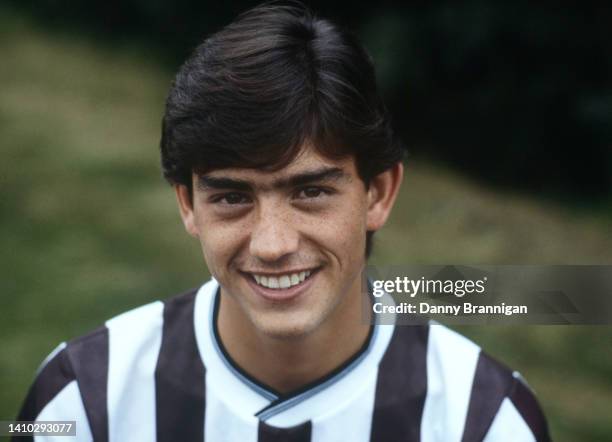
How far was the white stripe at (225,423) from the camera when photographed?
1667 mm

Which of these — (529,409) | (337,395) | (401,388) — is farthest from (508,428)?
(337,395)

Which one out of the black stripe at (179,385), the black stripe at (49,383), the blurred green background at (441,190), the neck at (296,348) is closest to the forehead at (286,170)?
the neck at (296,348)

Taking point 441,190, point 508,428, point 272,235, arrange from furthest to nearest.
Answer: point 441,190
point 508,428
point 272,235

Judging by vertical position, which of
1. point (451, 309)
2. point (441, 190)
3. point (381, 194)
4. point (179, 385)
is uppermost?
point (441, 190)

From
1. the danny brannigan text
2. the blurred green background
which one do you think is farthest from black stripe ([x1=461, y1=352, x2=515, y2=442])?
the blurred green background

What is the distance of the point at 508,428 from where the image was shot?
164cm

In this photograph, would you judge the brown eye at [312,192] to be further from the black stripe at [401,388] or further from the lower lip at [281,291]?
the black stripe at [401,388]

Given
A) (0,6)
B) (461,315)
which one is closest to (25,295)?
(461,315)

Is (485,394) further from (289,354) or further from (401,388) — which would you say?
(289,354)

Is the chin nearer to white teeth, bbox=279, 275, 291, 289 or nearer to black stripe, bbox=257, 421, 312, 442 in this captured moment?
white teeth, bbox=279, 275, 291, 289

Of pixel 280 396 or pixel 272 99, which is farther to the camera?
pixel 280 396

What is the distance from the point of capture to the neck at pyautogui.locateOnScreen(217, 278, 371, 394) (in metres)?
1.69

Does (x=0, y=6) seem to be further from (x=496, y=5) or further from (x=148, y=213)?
(x=496, y=5)

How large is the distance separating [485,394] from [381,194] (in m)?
0.43
